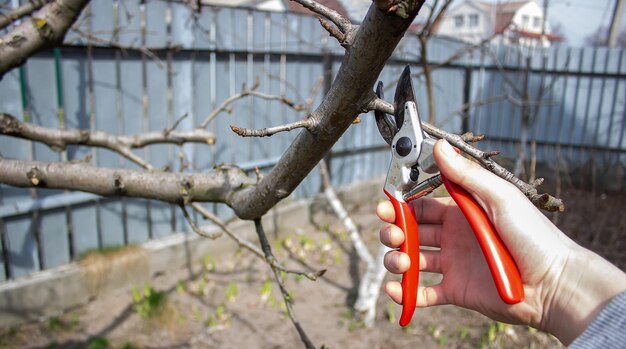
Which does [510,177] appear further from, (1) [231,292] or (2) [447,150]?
(1) [231,292]

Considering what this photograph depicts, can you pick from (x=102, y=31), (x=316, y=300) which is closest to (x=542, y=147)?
(x=316, y=300)

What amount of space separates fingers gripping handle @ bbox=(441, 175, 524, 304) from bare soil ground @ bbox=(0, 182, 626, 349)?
106 inches

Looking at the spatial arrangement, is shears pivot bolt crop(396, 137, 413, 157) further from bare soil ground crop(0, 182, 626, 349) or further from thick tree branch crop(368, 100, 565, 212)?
bare soil ground crop(0, 182, 626, 349)

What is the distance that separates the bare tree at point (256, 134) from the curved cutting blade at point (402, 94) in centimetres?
18

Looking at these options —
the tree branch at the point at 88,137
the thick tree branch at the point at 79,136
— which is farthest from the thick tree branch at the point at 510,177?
the thick tree branch at the point at 79,136

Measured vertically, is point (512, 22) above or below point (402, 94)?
above

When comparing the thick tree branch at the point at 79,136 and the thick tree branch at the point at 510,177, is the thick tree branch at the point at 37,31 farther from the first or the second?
A: the thick tree branch at the point at 510,177

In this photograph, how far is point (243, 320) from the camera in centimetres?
409

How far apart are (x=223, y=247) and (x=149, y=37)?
6.77ft

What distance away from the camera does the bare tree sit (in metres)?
0.87

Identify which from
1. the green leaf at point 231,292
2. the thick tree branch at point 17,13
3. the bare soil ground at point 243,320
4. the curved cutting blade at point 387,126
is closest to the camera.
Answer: the curved cutting blade at point 387,126

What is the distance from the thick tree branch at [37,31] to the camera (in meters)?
2.00

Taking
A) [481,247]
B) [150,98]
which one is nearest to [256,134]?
[481,247]

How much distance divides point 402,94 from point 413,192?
27 centimetres
